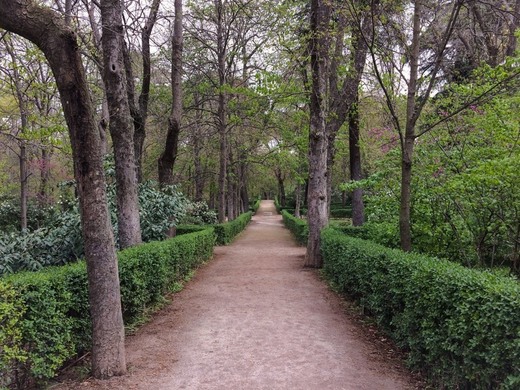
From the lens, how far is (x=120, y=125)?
7691 millimetres

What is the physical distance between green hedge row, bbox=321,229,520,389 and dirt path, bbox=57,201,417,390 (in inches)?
18.6

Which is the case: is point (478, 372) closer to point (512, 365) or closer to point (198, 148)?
point (512, 365)

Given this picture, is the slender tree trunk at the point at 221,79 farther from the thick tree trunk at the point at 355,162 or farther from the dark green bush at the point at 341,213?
the dark green bush at the point at 341,213

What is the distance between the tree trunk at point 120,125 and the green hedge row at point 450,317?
15.7 feet

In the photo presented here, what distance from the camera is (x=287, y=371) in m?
4.27

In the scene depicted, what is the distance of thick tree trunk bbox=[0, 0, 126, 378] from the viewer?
3.81 m

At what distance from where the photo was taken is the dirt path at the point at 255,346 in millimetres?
4062

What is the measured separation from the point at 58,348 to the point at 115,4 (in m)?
6.13

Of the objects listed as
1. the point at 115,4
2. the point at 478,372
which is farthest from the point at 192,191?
the point at 478,372

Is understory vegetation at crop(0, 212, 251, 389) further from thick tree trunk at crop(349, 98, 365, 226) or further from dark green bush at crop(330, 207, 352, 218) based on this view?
dark green bush at crop(330, 207, 352, 218)

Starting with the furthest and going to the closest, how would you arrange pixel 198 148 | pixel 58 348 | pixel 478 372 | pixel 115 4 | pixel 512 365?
pixel 198 148 < pixel 115 4 < pixel 58 348 < pixel 478 372 < pixel 512 365

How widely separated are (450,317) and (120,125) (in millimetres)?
6511

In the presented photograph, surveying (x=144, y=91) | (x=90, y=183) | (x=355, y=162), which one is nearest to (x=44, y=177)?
(x=144, y=91)

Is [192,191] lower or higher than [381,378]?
higher
